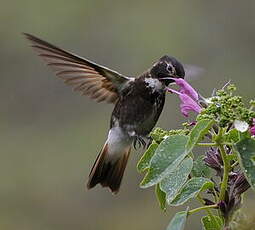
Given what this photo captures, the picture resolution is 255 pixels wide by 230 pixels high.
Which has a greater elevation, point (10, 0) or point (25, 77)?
point (10, 0)

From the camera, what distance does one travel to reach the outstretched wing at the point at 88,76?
2.44 m

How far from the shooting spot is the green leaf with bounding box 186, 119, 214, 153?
1.27 metres

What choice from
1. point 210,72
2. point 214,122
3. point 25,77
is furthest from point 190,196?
point 25,77

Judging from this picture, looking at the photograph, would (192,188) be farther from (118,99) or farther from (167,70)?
(118,99)

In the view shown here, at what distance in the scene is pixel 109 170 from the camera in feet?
8.70

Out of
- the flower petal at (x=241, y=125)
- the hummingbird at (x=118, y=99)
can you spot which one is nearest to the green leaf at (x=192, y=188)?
the flower petal at (x=241, y=125)

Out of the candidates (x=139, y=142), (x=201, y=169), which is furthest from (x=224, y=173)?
(x=139, y=142)

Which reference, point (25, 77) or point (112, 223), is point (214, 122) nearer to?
point (112, 223)

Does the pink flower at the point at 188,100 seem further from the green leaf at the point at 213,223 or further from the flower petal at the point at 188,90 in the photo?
the green leaf at the point at 213,223

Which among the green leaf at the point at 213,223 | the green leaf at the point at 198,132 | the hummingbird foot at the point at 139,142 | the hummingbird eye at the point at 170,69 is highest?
the hummingbird eye at the point at 170,69

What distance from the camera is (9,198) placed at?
19.8 feet

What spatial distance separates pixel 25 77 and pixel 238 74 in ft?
5.30

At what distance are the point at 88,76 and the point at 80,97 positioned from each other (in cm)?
327

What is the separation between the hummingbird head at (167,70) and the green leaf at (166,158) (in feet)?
2.93
